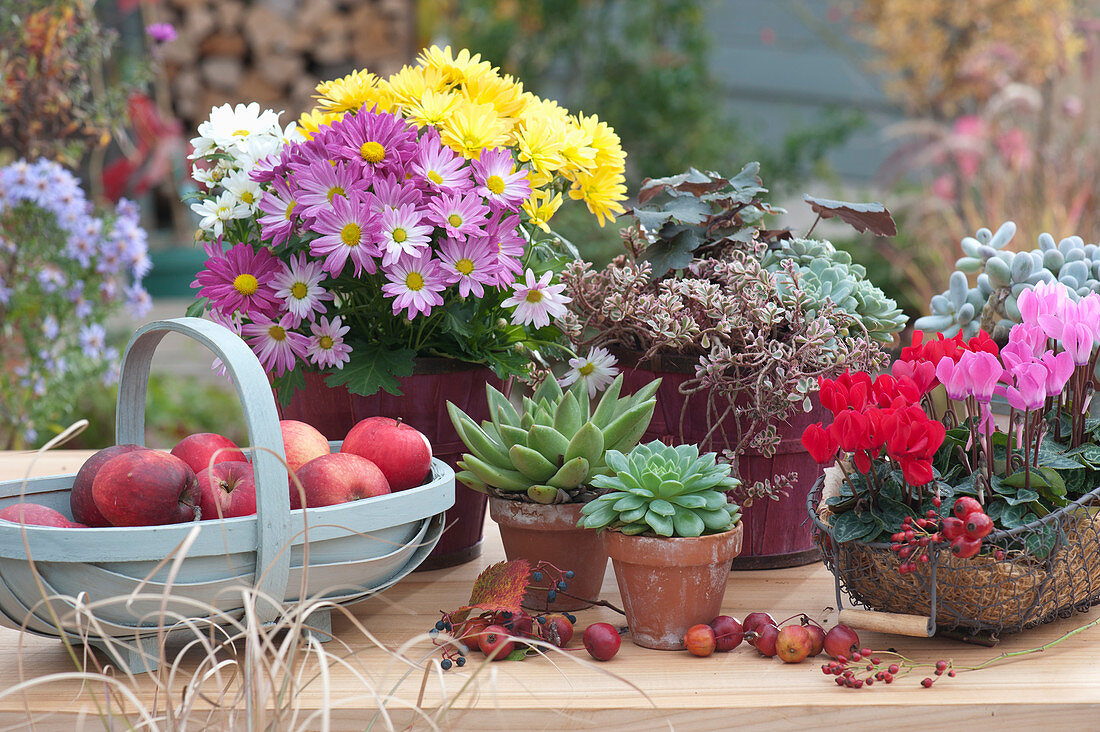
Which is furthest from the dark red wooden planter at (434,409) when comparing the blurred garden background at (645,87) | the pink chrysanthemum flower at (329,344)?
the blurred garden background at (645,87)

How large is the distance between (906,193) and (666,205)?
4362 mm

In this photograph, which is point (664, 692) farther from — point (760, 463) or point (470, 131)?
point (470, 131)

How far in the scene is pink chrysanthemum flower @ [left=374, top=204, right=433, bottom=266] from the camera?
3.11 feet

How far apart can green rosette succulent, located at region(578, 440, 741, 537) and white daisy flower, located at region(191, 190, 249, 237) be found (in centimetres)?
49

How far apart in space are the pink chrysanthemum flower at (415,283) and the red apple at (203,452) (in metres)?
0.20

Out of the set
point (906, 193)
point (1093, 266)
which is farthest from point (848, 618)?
point (906, 193)

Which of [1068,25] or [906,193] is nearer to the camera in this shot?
[1068,25]

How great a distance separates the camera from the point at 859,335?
106 centimetres

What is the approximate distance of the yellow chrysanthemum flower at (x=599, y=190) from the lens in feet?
3.65

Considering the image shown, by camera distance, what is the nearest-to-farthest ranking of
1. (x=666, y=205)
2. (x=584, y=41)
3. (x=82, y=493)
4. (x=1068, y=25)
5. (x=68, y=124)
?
(x=82, y=493)
(x=666, y=205)
(x=68, y=124)
(x=1068, y=25)
(x=584, y=41)

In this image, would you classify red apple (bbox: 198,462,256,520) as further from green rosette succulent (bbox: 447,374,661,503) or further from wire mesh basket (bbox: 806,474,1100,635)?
wire mesh basket (bbox: 806,474,1100,635)

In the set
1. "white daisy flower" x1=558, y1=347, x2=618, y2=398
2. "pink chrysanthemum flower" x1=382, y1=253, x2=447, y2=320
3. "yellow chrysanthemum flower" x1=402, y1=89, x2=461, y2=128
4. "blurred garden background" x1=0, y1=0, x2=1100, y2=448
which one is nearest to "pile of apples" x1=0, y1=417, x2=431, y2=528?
"pink chrysanthemum flower" x1=382, y1=253, x2=447, y2=320

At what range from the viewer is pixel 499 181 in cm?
99

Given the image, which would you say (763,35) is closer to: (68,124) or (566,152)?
(68,124)
